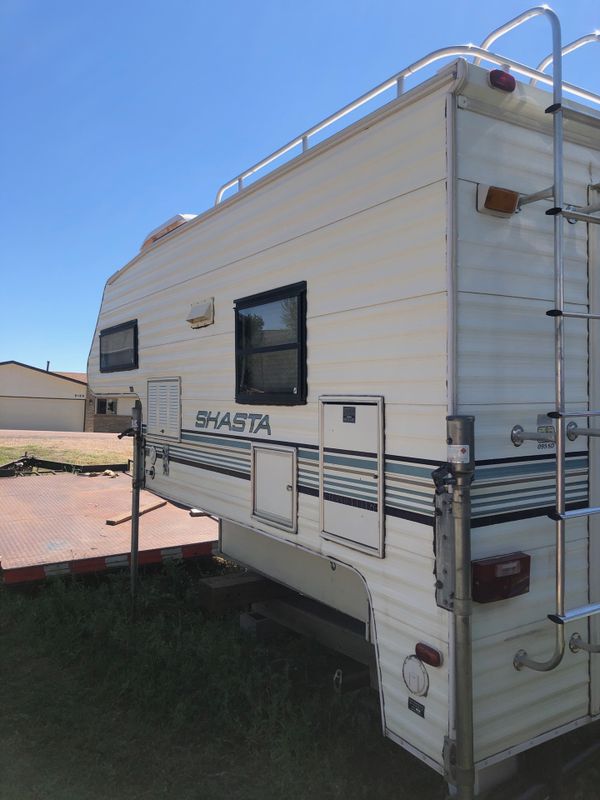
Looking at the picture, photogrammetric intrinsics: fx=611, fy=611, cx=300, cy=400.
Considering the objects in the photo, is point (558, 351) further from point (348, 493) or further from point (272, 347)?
point (272, 347)

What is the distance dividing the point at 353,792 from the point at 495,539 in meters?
1.37

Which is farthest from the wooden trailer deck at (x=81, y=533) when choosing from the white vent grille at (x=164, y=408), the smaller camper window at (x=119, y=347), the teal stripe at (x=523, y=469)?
the teal stripe at (x=523, y=469)

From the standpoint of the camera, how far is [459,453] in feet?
7.26

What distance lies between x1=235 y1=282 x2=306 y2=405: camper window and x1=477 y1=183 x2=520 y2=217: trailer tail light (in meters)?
1.08

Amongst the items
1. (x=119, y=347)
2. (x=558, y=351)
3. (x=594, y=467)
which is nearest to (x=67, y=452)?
(x=119, y=347)

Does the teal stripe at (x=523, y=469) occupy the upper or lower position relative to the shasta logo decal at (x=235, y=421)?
lower

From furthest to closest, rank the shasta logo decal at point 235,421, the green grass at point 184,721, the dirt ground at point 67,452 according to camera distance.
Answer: the dirt ground at point 67,452
the shasta logo decal at point 235,421
the green grass at point 184,721

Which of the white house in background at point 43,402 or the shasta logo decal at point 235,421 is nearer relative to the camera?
the shasta logo decal at point 235,421

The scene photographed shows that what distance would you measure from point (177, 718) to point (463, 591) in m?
1.96

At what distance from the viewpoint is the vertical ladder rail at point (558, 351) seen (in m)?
2.26

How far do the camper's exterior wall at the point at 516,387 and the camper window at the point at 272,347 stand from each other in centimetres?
106

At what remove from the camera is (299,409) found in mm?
3244

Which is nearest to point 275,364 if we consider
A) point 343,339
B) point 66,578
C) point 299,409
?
point 299,409

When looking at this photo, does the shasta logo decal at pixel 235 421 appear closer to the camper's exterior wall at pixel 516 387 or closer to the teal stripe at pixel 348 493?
the teal stripe at pixel 348 493
